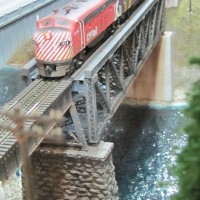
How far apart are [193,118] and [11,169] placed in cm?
775

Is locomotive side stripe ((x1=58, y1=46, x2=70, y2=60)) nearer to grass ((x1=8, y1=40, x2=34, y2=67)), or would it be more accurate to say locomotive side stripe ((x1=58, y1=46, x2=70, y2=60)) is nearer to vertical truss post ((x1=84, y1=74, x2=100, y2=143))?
vertical truss post ((x1=84, y1=74, x2=100, y2=143))

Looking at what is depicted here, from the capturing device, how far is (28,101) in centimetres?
1335

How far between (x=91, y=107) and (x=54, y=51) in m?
2.53

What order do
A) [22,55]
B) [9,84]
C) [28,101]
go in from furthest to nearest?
[22,55] → [9,84] → [28,101]

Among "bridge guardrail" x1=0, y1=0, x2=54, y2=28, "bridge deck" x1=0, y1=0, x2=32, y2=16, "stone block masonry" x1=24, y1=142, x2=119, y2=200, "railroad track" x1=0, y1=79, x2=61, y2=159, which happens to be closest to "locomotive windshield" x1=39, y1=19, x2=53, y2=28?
"railroad track" x1=0, y1=79, x2=61, y2=159

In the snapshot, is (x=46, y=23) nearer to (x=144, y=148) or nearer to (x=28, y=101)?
(x=28, y=101)

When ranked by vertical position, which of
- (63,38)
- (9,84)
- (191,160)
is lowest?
(9,84)

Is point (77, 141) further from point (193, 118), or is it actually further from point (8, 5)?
point (8, 5)

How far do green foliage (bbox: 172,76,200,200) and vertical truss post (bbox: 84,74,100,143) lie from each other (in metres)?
9.81

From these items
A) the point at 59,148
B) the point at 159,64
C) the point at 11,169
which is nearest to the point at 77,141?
the point at 59,148

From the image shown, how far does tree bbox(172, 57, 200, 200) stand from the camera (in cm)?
366

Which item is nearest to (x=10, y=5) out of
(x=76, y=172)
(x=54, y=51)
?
(x=54, y=51)

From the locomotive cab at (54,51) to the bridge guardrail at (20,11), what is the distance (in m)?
15.3

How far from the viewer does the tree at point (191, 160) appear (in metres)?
3.66
